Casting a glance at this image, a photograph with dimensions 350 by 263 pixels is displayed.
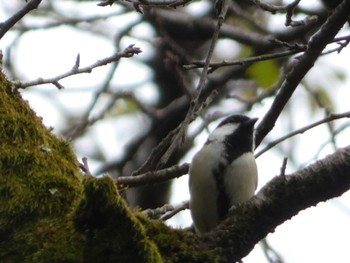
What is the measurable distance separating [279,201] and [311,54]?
27.8 inches

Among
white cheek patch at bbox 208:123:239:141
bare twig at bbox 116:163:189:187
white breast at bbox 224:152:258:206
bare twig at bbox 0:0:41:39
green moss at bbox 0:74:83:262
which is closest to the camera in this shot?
green moss at bbox 0:74:83:262

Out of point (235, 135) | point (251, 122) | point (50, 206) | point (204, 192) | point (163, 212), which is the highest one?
point (251, 122)

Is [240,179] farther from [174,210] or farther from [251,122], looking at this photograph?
[251,122]

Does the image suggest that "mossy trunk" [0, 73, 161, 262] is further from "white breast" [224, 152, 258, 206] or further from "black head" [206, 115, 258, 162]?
"black head" [206, 115, 258, 162]

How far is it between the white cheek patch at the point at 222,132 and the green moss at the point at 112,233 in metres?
1.65

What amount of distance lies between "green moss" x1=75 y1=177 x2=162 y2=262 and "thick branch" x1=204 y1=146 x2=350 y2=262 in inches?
10.0

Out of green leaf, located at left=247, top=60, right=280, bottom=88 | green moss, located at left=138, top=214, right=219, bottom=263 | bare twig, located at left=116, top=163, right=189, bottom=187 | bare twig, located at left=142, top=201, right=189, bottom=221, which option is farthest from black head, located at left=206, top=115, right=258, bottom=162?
green moss, located at left=138, top=214, right=219, bottom=263

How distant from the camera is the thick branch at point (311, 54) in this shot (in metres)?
2.38

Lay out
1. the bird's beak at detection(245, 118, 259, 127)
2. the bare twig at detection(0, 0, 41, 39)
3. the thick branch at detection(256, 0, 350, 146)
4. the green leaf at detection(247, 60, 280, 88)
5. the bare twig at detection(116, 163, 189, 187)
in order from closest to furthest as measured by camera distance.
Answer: the thick branch at detection(256, 0, 350, 146), the bare twig at detection(0, 0, 41, 39), the bare twig at detection(116, 163, 189, 187), the bird's beak at detection(245, 118, 259, 127), the green leaf at detection(247, 60, 280, 88)

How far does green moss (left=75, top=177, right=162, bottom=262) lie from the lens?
175 cm

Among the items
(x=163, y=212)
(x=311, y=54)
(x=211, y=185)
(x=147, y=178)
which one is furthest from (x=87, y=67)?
(x=311, y=54)

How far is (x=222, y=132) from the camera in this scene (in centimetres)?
353

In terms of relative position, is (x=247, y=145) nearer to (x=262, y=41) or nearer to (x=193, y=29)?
(x=262, y=41)

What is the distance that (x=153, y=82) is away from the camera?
4973 millimetres
